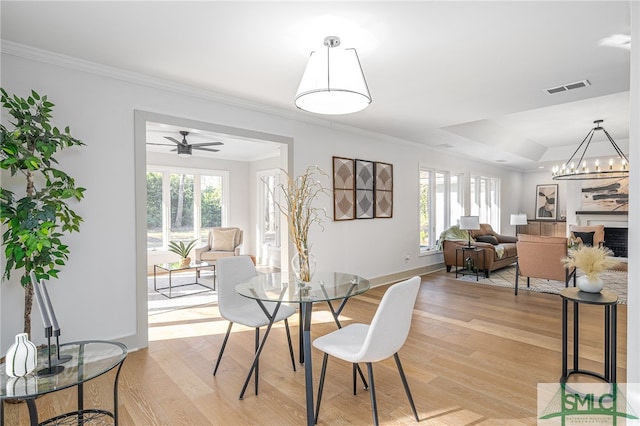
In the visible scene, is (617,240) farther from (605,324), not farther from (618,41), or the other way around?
(618,41)

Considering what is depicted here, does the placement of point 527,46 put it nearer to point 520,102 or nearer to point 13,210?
point 520,102

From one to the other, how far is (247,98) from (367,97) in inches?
78.1

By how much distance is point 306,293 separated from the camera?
2.20m

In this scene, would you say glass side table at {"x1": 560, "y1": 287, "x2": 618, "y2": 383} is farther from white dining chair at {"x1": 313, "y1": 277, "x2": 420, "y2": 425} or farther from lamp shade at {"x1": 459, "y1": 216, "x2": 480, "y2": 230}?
lamp shade at {"x1": 459, "y1": 216, "x2": 480, "y2": 230}

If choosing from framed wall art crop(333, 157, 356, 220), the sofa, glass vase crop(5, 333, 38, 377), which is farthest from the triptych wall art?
glass vase crop(5, 333, 38, 377)

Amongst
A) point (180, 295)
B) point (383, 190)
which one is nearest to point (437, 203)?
point (383, 190)

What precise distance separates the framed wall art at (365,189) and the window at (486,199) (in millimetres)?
4132

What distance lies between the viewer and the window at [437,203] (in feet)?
22.7

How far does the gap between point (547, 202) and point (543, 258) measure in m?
6.57

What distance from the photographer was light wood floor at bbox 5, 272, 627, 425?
6.91 feet

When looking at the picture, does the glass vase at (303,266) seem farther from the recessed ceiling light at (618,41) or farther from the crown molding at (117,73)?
the recessed ceiling light at (618,41)

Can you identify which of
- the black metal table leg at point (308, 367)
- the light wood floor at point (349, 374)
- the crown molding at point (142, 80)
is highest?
the crown molding at point (142, 80)

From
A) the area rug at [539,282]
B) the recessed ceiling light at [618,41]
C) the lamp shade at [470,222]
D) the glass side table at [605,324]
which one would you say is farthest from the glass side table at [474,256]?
the recessed ceiling light at [618,41]

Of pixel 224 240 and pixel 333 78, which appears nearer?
pixel 333 78
